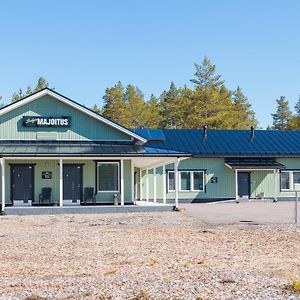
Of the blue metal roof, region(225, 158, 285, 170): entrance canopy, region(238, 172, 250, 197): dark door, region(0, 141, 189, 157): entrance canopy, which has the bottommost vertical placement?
region(238, 172, 250, 197): dark door

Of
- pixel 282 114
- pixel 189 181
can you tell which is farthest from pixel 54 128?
pixel 282 114

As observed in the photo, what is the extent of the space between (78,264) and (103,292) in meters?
2.57

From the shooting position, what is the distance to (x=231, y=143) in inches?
1400

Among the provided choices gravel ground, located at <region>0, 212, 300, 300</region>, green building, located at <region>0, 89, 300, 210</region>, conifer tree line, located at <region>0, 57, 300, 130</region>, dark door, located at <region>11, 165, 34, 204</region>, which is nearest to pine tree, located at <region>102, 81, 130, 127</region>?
conifer tree line, located at <region>0, 57, 300, 130</region>

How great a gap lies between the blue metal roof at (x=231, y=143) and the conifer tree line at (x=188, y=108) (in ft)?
80.8

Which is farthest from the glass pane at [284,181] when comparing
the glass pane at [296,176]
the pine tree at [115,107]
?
the pine tree at [115,107]

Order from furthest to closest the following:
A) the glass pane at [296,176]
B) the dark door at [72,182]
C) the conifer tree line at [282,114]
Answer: the conifer tree line at [282,114]
the glass pane at [296,176]
the dark door at [72,182]

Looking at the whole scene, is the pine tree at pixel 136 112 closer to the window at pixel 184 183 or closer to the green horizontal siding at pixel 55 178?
the window at pixel 184 183

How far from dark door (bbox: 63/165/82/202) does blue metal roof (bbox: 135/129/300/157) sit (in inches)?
333

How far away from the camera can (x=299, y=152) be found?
113ft

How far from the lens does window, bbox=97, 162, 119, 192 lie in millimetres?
25578

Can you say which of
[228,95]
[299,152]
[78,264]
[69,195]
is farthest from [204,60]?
[78,264]

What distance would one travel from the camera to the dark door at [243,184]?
33.9m

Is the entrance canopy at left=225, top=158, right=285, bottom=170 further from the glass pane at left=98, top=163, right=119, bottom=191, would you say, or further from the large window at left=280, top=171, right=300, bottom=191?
the glass pane at left=98, top=163, right=119, bottom=191
